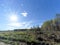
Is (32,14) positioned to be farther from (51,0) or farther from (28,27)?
(51,0)

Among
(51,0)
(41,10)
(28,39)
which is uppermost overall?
(51,0)

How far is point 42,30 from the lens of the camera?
127 inches

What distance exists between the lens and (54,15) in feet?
10.4

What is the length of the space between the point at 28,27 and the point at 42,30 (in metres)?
0.33

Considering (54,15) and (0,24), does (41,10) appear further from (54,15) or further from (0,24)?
(0,24)

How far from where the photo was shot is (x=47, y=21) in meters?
3.17

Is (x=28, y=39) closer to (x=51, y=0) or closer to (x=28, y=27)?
(x=28, y=27)

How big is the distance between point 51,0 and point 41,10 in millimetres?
311

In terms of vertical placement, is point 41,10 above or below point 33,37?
above

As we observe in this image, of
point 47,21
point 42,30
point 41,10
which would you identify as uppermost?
point 41,10

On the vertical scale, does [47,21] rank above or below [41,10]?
below

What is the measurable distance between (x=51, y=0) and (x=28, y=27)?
2.62 ft

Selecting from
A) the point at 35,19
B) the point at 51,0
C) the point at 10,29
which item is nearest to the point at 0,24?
the point at 10,29

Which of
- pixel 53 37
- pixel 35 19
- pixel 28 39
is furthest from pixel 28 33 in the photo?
pixel 53 37
